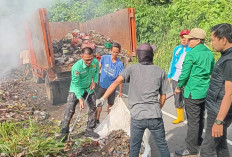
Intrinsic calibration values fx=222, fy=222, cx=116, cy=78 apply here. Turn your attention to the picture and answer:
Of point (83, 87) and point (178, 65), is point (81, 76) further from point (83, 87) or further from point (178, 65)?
point (178, 65)

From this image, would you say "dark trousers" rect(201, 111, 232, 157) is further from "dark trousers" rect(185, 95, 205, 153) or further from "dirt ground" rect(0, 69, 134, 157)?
"dirt ground" rect(0, 69, 134, 157)

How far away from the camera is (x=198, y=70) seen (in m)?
3.17

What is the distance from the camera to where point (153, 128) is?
8.39 ft

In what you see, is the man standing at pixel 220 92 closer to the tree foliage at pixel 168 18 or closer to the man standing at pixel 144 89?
the man standing at pixel 144 89

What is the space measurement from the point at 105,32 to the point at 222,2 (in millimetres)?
5263

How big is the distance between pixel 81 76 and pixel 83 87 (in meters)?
0.21

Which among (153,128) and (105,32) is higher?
(105,32)

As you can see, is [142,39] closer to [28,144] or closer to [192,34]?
[192,34]

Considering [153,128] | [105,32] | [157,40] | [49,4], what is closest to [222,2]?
[157,40]

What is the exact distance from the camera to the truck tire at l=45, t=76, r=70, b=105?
6.13 meters

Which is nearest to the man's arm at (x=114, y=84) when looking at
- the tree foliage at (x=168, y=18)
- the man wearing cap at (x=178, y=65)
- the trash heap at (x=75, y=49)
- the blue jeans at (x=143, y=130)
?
the blue jeans at (x=143, y=130)

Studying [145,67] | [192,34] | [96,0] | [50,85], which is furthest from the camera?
[96,0]

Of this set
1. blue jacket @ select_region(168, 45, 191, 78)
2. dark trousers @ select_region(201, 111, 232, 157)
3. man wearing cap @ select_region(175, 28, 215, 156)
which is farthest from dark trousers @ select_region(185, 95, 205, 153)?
blue jacket @ select_region(168, 45, 191, 78)

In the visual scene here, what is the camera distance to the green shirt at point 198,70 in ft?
10.2
